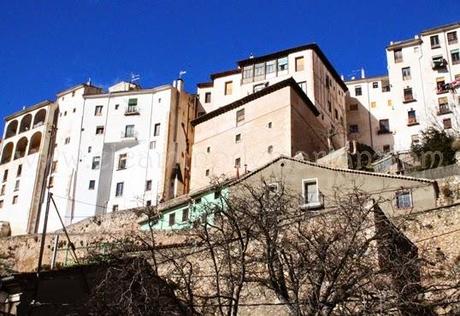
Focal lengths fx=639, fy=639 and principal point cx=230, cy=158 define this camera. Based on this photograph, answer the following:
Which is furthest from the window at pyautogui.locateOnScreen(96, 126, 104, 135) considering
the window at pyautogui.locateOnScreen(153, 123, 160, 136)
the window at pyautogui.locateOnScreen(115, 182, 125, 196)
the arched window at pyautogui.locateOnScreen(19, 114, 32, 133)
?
the arched window at pyautogui.locateOnScreen(19, 114, 32, 133)

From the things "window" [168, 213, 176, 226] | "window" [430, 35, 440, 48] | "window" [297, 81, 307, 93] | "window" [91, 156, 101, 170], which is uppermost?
"window" [430, 35, 440, 48]

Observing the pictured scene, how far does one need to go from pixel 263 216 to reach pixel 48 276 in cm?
733

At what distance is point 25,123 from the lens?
2689 inches

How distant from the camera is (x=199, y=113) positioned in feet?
197

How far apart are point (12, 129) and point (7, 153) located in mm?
3079

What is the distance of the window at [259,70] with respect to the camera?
189ft

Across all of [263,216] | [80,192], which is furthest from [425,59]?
[263,216]

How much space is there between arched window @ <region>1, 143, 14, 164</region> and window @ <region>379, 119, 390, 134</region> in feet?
124

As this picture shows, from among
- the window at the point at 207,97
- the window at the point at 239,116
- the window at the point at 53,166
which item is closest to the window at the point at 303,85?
the window at the point at 239,116

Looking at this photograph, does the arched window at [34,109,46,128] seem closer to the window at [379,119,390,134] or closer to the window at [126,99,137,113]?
the window at [126,99,137,113]

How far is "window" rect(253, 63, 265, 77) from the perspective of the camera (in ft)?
189

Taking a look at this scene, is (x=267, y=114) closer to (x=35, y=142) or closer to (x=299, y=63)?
(x=299, y=63)

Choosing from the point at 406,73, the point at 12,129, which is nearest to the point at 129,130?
the point at 12,129

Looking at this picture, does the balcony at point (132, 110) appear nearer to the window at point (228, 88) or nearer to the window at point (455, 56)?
the window at point (228, 88)
